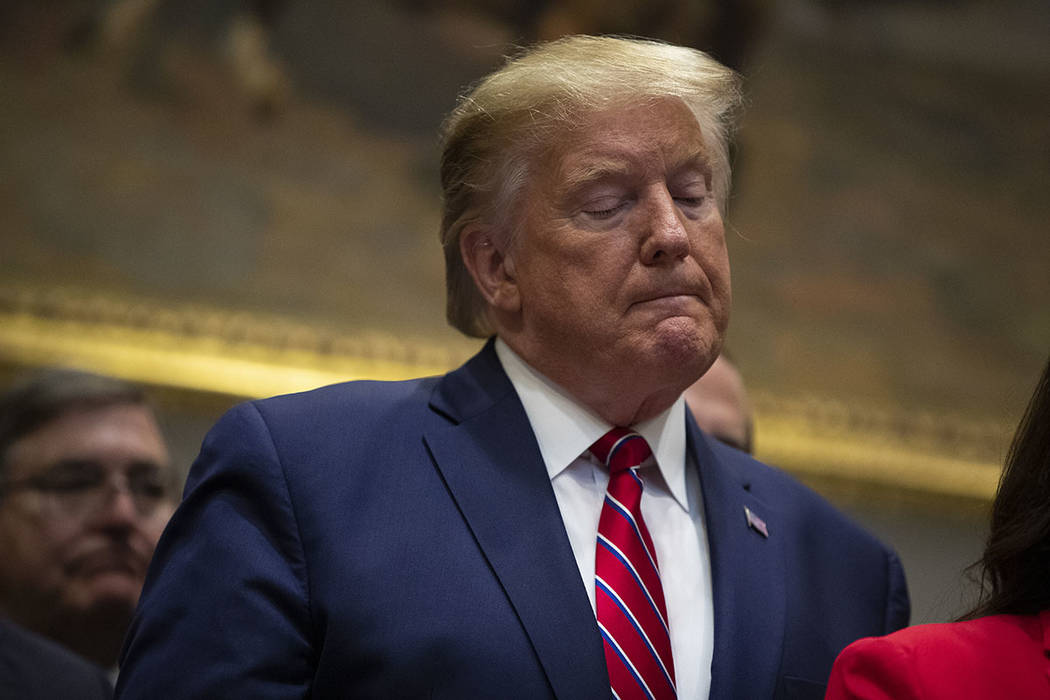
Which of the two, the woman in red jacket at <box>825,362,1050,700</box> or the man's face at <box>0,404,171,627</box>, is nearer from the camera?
the woman in red jacket at <box>825,362,1050,700</box>

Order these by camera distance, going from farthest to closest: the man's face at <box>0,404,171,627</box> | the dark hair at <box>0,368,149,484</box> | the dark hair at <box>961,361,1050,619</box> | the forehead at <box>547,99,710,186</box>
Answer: the dark hair at <box>0,368,149,484</box> < the man's face at <box>0,404,171,627</box> < the forehead at <box>547,99,710,186</box> < the dark hair at <box>961,361,1050,619</box>

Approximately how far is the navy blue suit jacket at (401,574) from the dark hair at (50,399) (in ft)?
4.75

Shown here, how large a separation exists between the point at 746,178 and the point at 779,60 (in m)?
0.51

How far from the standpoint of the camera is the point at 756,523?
2340mm

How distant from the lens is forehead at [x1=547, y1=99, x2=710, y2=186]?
7.13 ft

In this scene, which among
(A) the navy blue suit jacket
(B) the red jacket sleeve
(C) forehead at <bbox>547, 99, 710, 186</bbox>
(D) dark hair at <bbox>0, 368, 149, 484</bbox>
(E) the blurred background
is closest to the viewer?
(B) the red jacket sleeve

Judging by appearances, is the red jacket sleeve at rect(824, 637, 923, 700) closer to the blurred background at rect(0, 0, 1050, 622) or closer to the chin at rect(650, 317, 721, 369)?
the chin at rect(650, 317, 721, 369)

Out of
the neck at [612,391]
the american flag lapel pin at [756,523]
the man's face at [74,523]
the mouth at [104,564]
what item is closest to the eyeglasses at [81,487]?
the man's face at [74,523]

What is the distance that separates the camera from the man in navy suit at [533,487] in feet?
6.26

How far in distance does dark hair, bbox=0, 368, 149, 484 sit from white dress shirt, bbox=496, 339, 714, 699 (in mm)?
1576

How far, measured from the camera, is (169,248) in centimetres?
487

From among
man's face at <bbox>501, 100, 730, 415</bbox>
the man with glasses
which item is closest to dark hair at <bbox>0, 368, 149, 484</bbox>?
the man with glasses

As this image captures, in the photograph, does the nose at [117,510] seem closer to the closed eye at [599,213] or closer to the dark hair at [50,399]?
the dark hair at [50,399]

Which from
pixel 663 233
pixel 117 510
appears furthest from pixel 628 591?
pixel 117 510
